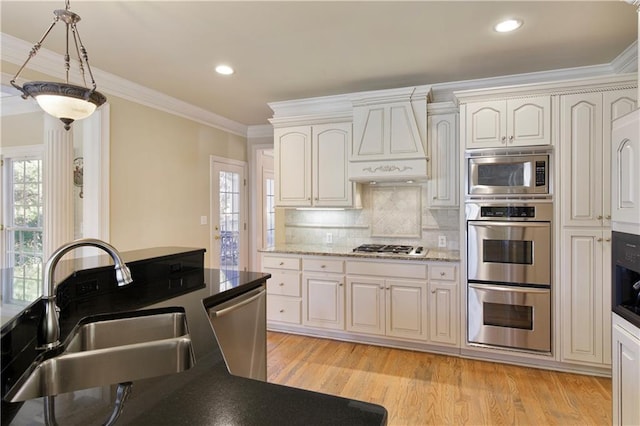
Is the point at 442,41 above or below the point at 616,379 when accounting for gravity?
above

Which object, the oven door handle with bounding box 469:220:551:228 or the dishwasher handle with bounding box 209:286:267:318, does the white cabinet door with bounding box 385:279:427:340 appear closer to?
the oven door handle with bounding box 469:220:551:228

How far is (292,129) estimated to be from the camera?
3959 mm

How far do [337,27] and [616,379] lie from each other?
8.46ft

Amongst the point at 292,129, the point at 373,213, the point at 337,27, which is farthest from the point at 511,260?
the point at 292,129

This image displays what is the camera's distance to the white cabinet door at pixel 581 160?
2.71 meters

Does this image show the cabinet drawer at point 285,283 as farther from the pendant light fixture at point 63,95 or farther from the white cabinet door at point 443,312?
the pendant light fixture at point 63,95

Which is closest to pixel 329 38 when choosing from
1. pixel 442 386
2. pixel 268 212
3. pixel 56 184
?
pixel 56 184

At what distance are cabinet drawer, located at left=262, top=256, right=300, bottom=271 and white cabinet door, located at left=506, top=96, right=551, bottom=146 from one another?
229 cm

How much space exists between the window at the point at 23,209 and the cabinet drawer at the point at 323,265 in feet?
10.3

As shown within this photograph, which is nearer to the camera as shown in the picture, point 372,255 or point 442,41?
point 442,41

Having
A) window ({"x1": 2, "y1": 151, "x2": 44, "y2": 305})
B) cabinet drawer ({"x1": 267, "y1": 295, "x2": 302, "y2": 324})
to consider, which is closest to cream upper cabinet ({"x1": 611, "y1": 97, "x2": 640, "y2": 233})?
cabinet drawer ({"x1": 267, "y1": 295, "x2": 302, "y2": 324})

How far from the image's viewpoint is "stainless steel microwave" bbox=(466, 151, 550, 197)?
2869 mm

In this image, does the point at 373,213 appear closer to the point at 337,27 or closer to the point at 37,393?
the point at 337,27

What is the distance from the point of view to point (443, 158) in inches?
135
